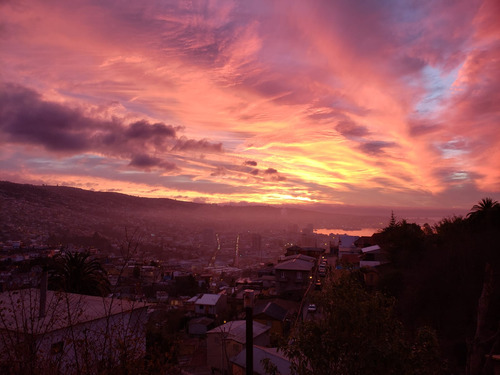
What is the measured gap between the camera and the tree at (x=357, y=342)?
17.6 feet

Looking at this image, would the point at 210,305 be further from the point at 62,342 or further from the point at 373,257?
the point at 62,342

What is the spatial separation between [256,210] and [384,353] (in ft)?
548

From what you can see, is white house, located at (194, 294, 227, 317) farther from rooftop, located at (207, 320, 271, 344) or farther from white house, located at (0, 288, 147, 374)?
white house, located at (0, 288, 147, 374)

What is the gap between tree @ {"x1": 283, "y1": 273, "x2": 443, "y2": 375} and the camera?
5.38 m

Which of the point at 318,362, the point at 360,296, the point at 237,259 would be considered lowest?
the point at 237,259

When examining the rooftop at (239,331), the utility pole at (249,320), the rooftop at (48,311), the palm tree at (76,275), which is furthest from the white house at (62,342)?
the rooftop at (239,331)

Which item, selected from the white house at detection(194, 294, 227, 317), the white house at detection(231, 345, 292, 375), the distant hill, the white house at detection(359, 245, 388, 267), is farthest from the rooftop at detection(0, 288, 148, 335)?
the distant hill

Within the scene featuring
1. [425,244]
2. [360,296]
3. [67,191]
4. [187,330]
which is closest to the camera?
[360,296]

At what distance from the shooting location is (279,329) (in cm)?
2070

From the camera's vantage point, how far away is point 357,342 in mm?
5680

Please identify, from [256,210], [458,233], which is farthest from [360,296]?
[256,210]

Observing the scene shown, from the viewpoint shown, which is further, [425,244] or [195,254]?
[195,254]

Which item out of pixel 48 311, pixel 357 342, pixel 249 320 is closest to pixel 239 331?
pixel 48 311

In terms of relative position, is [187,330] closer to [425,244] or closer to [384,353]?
[425,244]
